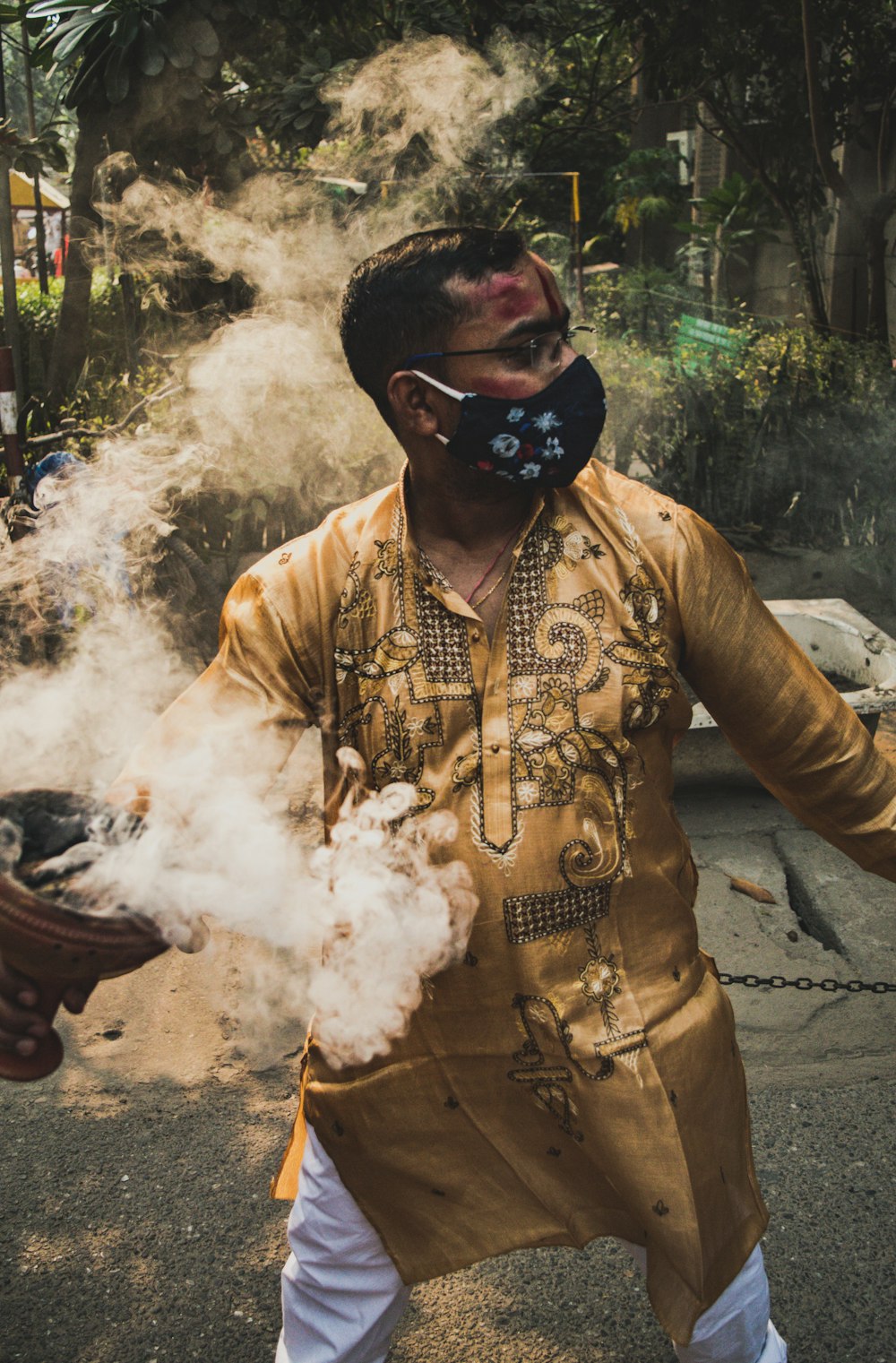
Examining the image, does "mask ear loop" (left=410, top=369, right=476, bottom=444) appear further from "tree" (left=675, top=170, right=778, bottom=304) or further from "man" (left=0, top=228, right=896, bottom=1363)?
"tree" (left=675, top=170, right=778, bottom=304)

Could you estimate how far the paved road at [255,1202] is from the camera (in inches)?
109

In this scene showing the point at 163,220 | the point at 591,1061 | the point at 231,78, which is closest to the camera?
the point at 591,1061

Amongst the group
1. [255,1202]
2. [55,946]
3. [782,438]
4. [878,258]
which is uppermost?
[878,258]

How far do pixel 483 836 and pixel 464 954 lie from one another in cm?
20

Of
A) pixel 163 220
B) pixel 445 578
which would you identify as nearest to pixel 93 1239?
pixel 445 578

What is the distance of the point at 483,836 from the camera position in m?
1.89

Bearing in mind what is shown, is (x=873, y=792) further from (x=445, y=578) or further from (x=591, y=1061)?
(x=445, y=578)

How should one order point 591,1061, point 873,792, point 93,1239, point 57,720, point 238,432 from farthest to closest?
1. point 238,432
2. point 57,720
3. point 93,1239
4. point 873,792
5. point 591,1061

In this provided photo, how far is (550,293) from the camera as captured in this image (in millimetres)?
1919

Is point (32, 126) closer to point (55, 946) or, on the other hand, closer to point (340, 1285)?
point (55, 946)

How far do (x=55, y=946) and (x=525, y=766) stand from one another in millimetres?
751

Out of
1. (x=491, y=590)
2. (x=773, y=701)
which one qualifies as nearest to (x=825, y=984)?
(x=773, y=701)

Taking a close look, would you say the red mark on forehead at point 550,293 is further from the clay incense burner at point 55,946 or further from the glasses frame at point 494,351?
the clay incense burner at point 55,946

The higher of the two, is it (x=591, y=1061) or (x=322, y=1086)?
(x=591, y=1061)
